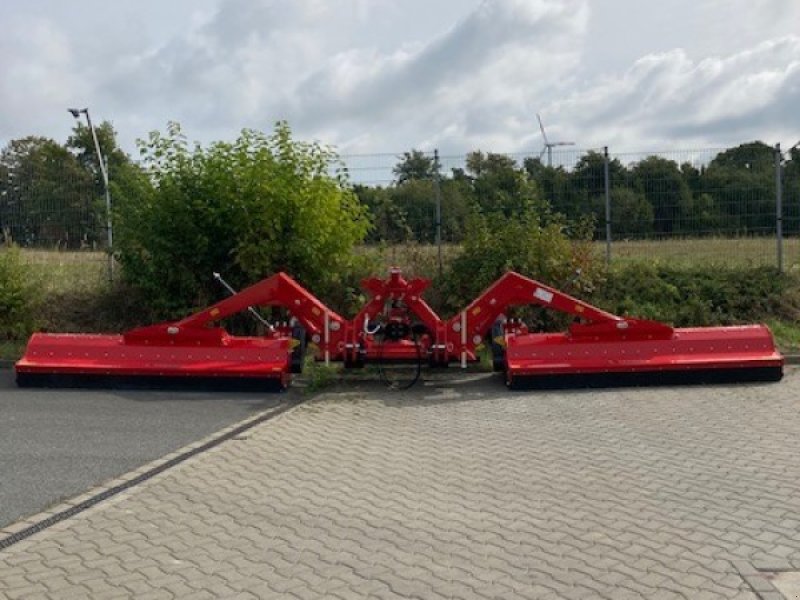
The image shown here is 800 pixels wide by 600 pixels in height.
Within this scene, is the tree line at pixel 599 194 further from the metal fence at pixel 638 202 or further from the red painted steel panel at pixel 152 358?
the red painted steel panel at pixel 152 358

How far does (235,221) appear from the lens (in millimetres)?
12922

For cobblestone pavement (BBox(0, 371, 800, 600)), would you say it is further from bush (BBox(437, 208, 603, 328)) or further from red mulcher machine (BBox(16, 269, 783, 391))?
bush (BBox(437, 208, 603, 328))

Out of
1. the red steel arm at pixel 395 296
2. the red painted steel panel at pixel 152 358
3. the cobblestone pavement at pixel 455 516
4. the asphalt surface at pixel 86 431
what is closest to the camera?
the cobblestone pavement at pixel 455 516

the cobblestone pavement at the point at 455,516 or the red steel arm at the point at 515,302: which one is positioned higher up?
the red steel arm at the point at 515,302

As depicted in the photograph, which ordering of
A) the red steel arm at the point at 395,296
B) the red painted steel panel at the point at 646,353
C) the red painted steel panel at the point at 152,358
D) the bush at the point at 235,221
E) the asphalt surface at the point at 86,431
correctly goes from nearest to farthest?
the asphalt surface at the point at 86,431
the red painted steel panel at the point at 646,353
the red painted steel panel at the point at 152,358
the red steel arm at the point at 395,296
the bush at the point at 235,221

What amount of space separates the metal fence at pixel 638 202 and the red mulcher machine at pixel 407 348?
4241 mm

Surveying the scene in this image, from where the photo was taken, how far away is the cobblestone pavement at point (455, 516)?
443cm

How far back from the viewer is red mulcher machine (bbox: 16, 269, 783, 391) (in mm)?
10031

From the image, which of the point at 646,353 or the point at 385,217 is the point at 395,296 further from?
the point at 385,217

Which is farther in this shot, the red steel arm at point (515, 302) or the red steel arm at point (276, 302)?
the red steel arm at point (276, 302)

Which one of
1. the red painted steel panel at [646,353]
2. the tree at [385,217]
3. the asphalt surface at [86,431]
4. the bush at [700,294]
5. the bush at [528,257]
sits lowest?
the asphalt surface at [86,431]

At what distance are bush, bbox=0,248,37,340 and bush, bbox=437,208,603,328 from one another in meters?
6.71

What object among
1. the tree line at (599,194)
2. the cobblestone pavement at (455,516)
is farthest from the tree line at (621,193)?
the cobblestone pavement at (455,516)

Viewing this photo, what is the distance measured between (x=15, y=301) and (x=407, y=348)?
23.6 feet
